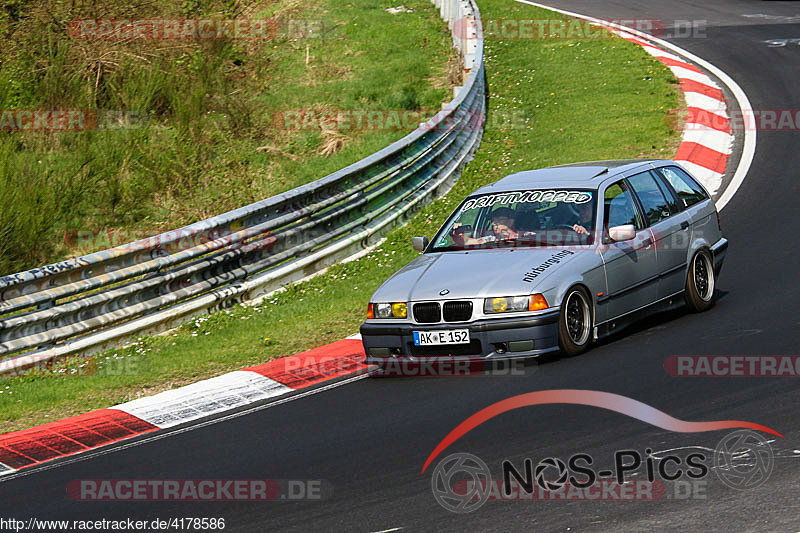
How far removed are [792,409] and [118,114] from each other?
14.9 metres

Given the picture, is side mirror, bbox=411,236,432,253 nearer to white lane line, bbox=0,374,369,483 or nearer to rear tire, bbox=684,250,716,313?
white lane line, bbox=0,374,369,483

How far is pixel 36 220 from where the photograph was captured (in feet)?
42.8

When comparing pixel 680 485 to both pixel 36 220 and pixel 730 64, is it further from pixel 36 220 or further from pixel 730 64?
pixel 730 64

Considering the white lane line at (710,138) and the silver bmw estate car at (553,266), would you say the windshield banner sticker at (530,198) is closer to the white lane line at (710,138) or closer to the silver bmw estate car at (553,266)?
the silver bmw estate car at (553,266)

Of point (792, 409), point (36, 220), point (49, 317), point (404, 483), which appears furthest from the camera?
point (36, 220)

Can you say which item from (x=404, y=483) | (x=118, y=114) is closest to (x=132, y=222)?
(x=118, y=114)

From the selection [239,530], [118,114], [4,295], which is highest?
[118,114]

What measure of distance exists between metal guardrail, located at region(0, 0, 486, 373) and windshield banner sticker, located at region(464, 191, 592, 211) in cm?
292

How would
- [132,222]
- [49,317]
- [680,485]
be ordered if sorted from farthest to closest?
[132,222] → [49,317] → [680,485]

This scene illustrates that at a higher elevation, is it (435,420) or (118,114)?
(118,114)

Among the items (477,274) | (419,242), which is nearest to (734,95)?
(419,242)

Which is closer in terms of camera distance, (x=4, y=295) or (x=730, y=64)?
(x=4, y=295)

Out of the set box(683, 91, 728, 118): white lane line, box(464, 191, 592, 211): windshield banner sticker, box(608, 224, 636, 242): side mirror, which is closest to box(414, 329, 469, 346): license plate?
box(608, 224, 636, 242): side mirror

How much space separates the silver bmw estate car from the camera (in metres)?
7.68
